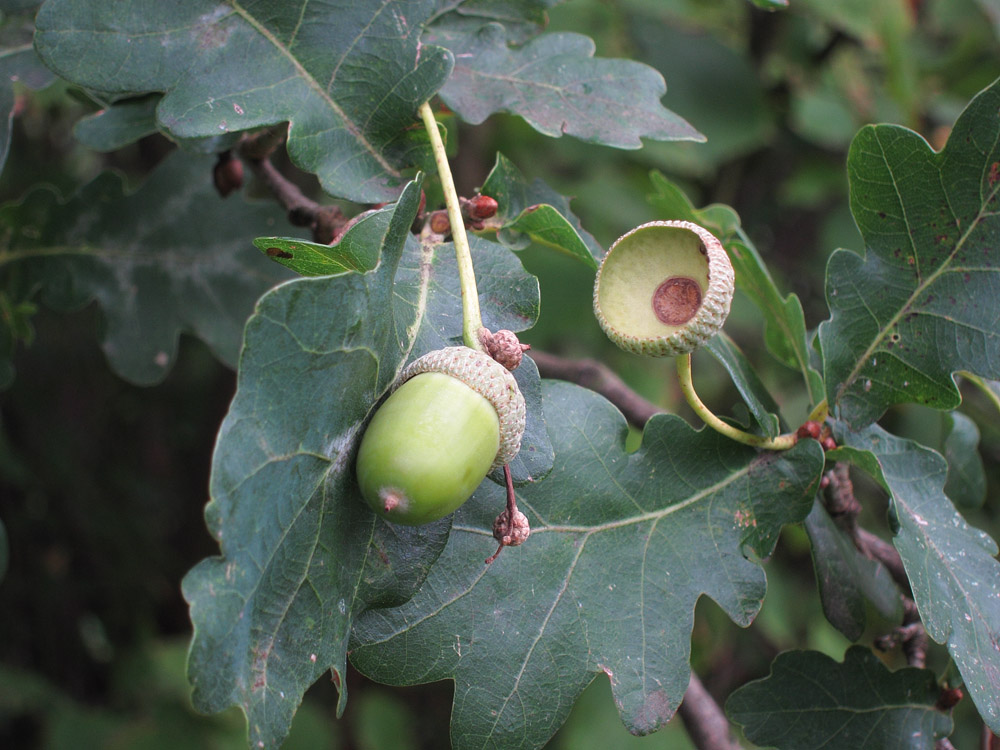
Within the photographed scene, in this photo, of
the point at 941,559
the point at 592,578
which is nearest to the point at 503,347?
the point at 592,578

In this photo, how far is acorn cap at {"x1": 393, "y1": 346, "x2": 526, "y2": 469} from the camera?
56cm

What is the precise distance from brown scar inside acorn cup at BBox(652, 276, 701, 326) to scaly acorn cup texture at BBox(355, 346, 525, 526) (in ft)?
0.63

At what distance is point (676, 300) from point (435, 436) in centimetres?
29

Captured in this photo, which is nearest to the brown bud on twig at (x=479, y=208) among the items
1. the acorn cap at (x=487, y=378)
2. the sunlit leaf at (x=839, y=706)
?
the acorn cap at (x=487, y=378)

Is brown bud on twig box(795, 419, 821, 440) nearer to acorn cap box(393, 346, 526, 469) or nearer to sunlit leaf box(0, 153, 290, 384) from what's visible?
acorn cap box(393, 346, 526, 469)

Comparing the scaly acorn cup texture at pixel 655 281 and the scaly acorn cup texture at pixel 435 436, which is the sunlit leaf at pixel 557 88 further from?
the scaly acorn cup texture at pixel 435 436

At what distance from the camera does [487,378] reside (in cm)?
57

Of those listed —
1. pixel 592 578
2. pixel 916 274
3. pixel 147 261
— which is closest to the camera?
pixel 592 578

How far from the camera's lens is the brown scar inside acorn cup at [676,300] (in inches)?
27.7

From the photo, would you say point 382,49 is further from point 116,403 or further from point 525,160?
point 116,403

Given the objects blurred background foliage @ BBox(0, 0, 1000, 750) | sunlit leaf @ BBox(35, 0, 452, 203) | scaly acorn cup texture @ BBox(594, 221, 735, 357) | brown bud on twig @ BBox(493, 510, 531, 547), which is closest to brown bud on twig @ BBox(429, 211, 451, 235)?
sunlit leaf @ BBox(35, 0, 452, 203)

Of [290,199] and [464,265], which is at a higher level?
[464,265]

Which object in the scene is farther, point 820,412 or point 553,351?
point 553,351

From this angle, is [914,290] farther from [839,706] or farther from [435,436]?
[435,436]
